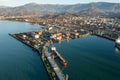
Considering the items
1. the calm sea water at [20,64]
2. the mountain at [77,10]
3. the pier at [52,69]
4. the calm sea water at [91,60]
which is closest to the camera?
the pier at [52,69]

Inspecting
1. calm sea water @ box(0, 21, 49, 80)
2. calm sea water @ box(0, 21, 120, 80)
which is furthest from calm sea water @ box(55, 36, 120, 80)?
calm sea water @ box(0, 21, 49, 80)

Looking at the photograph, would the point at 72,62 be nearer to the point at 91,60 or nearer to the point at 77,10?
the point at 91,60

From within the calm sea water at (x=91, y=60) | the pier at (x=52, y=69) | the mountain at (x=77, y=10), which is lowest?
the mountain at (x=77, y=10)

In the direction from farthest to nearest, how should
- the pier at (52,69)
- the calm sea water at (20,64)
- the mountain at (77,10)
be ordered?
the mountain at (77,10), the calm sea water at (20,64), the pier at (52,69)

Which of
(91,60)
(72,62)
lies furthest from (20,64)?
(91,60)

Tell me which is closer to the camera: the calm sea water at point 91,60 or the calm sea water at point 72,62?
the calm sea water at point 72,62

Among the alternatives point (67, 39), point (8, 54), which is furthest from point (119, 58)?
point (8, 54)

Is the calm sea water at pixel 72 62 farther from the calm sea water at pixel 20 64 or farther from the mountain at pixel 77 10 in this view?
the mountain at pixel 77 10

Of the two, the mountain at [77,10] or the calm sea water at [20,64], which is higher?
the calm sea water at [20,64]

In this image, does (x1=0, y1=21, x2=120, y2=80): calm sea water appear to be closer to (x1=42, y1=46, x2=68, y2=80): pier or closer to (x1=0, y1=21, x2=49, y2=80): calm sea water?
(x1=0, y1=21, x2=49, y2=80): calm sea water

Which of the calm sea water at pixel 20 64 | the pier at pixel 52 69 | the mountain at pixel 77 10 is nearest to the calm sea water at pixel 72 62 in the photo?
the calm sea water at pixel 20 64
